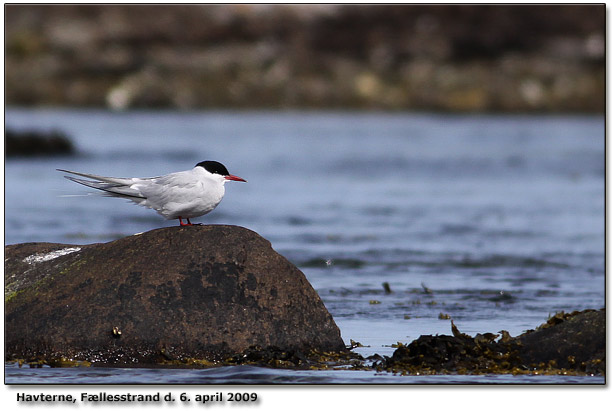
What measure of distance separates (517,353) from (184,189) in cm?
263

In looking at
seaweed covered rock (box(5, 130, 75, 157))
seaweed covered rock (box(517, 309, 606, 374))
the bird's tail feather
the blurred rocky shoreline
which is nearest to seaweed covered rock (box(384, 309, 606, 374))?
seaweed covered rock (box(517, 309, 606, 374))

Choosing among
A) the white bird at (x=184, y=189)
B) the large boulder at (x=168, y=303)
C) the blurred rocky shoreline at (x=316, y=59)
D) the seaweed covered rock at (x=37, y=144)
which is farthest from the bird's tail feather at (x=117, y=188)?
the blurred rocky shoreline at (x=316, y=59)

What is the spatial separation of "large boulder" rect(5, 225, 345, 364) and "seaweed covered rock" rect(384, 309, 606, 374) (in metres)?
0.72

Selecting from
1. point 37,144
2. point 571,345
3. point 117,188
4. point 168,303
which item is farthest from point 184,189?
point 37,144

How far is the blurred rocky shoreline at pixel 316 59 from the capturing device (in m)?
50.9

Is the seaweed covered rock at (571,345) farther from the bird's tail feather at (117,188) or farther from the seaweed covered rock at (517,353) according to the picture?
the bird's tail feather at (117,188)

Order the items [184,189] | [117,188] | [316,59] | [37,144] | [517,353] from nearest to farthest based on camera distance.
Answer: [184,189], [517,353], [117,188], [37,144], [316,59]

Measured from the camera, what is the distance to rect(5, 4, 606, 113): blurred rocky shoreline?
5088 cm

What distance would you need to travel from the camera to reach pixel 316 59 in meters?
56.4

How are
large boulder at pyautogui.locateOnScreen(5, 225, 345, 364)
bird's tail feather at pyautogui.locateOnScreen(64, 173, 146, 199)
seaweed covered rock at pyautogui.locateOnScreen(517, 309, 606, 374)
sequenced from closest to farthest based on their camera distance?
seaweed covered rock at pyautogui.locateOnScreen(517, 309, 606, 374) < large boulder at pyautogui.locateOnScreen(5, 225, 345, 364) < bird's tail feather at pyautogui.locateOnScreen(64, 173, 146, 199)

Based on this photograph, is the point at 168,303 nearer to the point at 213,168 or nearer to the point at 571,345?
the point at 213,168

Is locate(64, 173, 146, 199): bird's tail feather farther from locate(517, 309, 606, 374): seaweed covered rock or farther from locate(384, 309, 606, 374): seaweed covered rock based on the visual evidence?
locate(517, 309, 606, 374): seaweed covered rock

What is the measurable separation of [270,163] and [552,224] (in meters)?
11.5

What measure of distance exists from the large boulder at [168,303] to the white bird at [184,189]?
38cm
